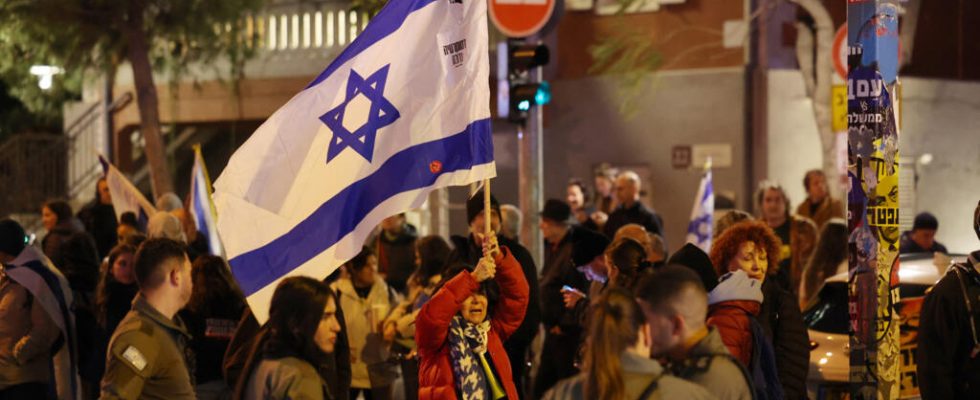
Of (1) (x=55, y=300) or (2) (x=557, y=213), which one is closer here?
(1) (x=55, y=300)

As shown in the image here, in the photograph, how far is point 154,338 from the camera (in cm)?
700

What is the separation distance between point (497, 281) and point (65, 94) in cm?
2132

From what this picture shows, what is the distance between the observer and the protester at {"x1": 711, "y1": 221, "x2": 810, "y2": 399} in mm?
8664

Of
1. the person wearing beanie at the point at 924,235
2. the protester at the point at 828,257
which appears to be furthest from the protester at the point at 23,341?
the person wearing beanie at the point at 924,235

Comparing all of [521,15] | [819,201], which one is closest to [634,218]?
[521,15]

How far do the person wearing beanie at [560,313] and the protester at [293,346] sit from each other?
4.72 metres

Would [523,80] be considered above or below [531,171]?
above

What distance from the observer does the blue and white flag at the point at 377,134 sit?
309 inches

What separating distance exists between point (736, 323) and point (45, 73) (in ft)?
64.8

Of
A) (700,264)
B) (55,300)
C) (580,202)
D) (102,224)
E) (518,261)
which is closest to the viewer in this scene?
(700,264)

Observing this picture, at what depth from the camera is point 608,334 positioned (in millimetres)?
5289

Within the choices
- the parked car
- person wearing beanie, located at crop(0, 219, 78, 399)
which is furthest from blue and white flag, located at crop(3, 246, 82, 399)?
the parked car

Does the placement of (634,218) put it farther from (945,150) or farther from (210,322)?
(945,150)

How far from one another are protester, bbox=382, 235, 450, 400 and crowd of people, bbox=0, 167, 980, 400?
0.06ft
